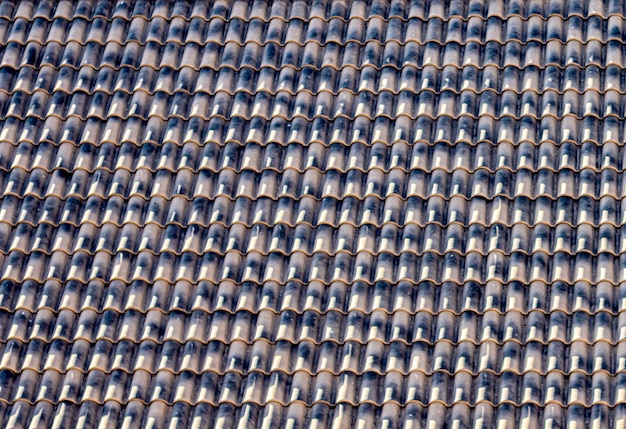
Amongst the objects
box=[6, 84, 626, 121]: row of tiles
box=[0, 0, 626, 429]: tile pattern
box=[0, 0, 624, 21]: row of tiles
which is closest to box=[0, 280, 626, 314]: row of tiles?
box=[0, 0, 626, 429]: tile pattern

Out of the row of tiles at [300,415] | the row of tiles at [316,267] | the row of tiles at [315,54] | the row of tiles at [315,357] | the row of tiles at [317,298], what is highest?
the row of tiles at [315,54]

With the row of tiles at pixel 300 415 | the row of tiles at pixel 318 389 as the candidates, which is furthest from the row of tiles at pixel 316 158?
the row of tiles at pixel 300 415

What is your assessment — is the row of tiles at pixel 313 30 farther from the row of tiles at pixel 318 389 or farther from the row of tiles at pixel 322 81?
the row of tiles at pixel 318 389

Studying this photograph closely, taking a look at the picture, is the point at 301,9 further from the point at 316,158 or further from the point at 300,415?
the point at 300,415

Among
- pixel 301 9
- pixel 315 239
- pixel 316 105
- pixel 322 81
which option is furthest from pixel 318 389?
pixel 301 9

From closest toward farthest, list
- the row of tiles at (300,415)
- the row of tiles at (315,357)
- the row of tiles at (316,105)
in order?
1. the row of tiles at (300,415)
2. the row of tiles at (315,357)
3. the row of tiles at (316,105)

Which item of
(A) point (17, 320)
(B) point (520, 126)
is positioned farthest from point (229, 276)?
(B) point (520, 126)
